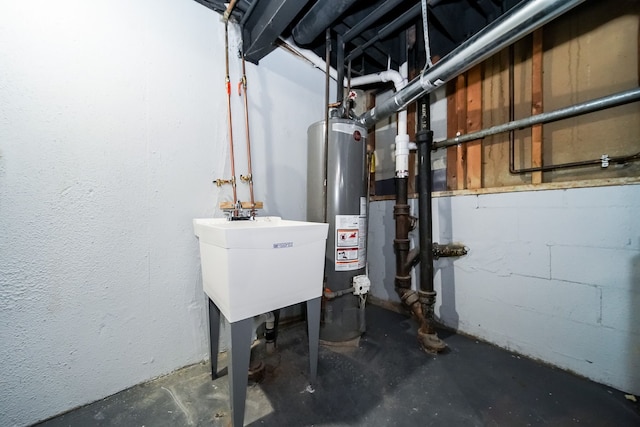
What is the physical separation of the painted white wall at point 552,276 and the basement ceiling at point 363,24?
1075 mm

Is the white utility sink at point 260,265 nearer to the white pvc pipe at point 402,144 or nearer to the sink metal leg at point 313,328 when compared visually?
the sink metal leg at point 313,328

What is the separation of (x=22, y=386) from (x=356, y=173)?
1.62 meters

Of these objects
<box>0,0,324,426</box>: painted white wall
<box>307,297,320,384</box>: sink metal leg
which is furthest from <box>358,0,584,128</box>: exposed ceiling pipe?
<box>307,297,320,384</box>: sink metal leg

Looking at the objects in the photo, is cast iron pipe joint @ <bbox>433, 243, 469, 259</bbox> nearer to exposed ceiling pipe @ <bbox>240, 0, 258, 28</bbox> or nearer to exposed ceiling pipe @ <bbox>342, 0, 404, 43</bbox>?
exposed ceiling pipe @ <bbox>342, 0, 404, 43</bbox>

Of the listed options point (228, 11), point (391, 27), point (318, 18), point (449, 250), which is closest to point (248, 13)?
point (228, 11)

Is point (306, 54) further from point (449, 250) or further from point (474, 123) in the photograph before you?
point (449, 250)

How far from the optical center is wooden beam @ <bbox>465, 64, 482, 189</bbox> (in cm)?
145

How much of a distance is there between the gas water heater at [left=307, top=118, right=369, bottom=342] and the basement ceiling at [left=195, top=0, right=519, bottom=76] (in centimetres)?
53

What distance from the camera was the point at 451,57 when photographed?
1.03 meters

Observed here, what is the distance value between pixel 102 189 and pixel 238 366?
894 mm

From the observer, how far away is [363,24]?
1.36 metres

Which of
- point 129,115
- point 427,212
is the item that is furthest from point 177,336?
point 427,212

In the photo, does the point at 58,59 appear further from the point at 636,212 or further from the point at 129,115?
the point at 636,212

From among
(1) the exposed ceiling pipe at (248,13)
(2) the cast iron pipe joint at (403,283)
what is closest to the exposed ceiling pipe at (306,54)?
(1) the exposed ceiling pipe at (248,13)
